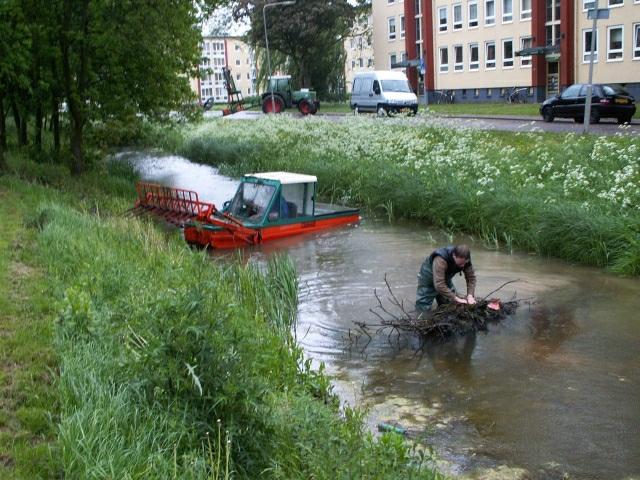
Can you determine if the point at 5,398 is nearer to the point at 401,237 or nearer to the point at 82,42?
the point at 401,237

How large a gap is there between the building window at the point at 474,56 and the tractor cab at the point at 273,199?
43001mm

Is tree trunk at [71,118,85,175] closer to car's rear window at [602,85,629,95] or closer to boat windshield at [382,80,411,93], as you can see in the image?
car's rear window at [602,85,629,95]

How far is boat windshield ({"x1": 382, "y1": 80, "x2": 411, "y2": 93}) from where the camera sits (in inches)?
1689

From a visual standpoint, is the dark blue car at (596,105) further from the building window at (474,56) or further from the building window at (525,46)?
the building window at (474,56)

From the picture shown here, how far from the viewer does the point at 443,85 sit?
62.9 m

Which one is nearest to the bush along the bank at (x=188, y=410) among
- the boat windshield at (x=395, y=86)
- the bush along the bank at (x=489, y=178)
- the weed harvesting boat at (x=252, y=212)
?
the bush along the bank at (x=489, y=178)

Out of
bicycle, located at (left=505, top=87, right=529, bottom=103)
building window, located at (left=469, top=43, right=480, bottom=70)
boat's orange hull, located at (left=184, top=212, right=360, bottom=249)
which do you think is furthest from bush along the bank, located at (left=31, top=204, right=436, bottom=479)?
building window, located at (left=469, top=43, right=480, bottom=70)

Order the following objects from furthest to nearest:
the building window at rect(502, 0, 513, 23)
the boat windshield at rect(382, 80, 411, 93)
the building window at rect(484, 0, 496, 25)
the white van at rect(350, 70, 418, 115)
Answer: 1. the building window at rect(484, 0, 496, 25)
2. the building window at rect(502, 0, 513, 23)
3. the boat windshield at rect(382, 80, 411, 93)
4. the white van at rect(350, 70, 418, 115)

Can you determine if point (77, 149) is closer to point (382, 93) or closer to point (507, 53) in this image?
point (382, 93)

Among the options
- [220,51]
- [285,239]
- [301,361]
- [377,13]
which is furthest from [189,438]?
[220,51]

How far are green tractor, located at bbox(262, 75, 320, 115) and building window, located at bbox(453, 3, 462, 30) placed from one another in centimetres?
1367

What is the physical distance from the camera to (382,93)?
139ft

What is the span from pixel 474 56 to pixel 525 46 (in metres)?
5.42

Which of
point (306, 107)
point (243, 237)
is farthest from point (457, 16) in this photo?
point (243, 237)
